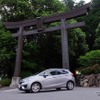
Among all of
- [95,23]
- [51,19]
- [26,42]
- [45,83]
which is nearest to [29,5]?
[26,42]

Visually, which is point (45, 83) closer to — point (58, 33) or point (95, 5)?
point (58, 33)

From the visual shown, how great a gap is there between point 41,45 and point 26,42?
73.0 inches

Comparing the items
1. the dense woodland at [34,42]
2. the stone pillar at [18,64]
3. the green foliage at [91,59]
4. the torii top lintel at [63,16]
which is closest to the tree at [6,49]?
the dense woodland at [34,42]

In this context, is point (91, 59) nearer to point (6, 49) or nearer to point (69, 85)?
point (69, 85)

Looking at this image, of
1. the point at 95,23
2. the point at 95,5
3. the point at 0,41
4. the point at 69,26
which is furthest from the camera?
the point at 95,5

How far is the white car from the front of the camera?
1964 cm

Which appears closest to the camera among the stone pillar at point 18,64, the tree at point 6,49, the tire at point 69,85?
the tire at point 69,85

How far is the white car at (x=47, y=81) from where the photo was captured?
773 inches

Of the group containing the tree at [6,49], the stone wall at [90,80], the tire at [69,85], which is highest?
the tree at [6,49]

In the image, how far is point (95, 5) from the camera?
155ft

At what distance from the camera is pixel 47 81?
66.6 feet

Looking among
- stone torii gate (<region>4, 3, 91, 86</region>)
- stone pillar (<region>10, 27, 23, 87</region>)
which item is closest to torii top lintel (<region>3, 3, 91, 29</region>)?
stone torii gate (<region>4, 3, 91, 86</region>)

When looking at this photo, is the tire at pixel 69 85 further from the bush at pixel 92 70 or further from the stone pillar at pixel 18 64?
the stone pillar at pixel 18 64

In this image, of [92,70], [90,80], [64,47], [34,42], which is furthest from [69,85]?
[34,42]
